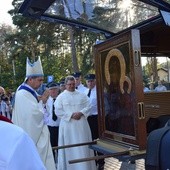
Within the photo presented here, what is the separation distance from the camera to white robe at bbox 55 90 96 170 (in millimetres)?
6125

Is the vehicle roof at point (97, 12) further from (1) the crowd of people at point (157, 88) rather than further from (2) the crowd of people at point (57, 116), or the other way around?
(1) the crowd of people at point (157, 88)

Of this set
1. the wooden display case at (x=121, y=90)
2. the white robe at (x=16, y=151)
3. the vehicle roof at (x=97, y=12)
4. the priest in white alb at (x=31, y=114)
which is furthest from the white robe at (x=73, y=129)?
the white robe at (x=16, y=151)

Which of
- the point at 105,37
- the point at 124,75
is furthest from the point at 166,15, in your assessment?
the point at 105,37

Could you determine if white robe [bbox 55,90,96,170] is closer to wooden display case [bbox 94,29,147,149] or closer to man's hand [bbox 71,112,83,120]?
man's hand [bbox 71,112,83,120]

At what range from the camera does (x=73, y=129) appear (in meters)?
6.13

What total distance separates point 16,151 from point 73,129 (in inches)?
197

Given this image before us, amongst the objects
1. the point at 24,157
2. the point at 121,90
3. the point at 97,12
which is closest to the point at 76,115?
the point at 121,90

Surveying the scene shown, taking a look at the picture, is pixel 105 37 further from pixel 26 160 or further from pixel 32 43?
pixel 32 43

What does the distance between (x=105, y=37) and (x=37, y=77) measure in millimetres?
1070

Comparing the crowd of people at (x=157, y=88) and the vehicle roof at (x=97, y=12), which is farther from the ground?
the vehicle roof at (x=97, y=12)

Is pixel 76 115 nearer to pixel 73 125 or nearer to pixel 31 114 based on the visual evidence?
pixel 73 125

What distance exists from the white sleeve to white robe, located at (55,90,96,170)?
16.1ft

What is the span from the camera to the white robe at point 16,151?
1.13 meters

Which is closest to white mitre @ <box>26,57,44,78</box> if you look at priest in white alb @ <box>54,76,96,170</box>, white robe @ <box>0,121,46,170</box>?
priest in white alb @ <box>54,76,96,170</box>
